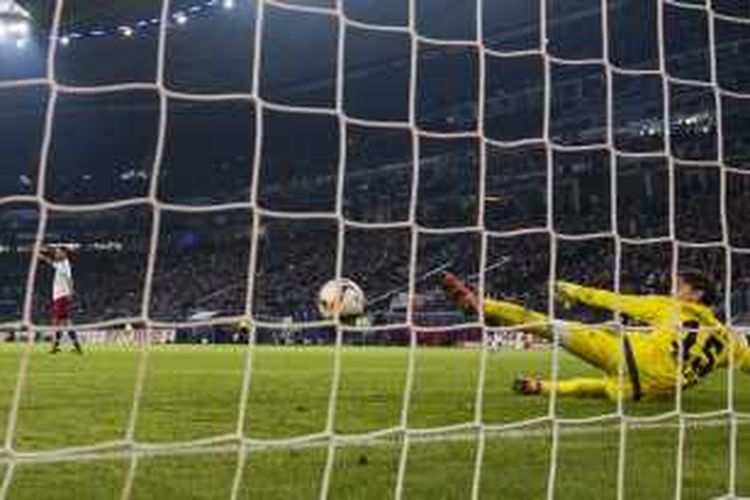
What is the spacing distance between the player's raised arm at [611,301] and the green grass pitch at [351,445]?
0.46 m

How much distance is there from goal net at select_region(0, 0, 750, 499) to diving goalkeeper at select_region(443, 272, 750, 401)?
0.14 metres

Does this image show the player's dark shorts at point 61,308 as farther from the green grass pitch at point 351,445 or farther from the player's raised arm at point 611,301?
the player's raised arm at point 611,301

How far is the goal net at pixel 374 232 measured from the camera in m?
3.99

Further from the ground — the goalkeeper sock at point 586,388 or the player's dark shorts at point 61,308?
the player's dark shorts at point 61,308

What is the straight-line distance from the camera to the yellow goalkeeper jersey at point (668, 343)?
18.9 ft

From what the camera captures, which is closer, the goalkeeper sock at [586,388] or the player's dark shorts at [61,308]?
the goalkeeper sock at [586,388]


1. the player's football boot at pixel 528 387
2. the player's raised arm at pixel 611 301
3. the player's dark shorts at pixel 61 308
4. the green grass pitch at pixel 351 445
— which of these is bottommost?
the green grass pitch at pixel 351 445

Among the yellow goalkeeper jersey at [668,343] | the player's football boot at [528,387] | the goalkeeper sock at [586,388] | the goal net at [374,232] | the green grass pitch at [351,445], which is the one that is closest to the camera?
the green grass pitch at [351,445]

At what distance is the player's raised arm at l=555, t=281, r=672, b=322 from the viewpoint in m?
5.78

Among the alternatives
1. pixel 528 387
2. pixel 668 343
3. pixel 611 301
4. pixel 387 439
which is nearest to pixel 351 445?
pixel 387 439

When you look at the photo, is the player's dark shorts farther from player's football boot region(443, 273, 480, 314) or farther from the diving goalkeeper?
player's football boot region(443, 273, 480, 314)

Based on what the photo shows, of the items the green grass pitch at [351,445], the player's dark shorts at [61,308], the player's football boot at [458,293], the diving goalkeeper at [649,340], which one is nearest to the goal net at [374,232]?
the green grass pitch at [351,445]

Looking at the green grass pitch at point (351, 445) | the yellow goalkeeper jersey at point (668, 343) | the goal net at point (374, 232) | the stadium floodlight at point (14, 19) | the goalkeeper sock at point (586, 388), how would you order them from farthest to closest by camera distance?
the stadium floodlight at point (14, 19), the goalkeeper sock at point (586, 388), the yellow goalkeeper jersey at point (668, 343), the goal net at point (374, 232), the green grass pitch at point (351, 445)

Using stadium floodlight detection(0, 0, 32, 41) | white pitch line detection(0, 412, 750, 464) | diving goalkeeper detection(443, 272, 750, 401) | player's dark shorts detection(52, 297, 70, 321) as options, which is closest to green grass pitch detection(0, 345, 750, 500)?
white pitch line detection(0, 412, 750, 464)
